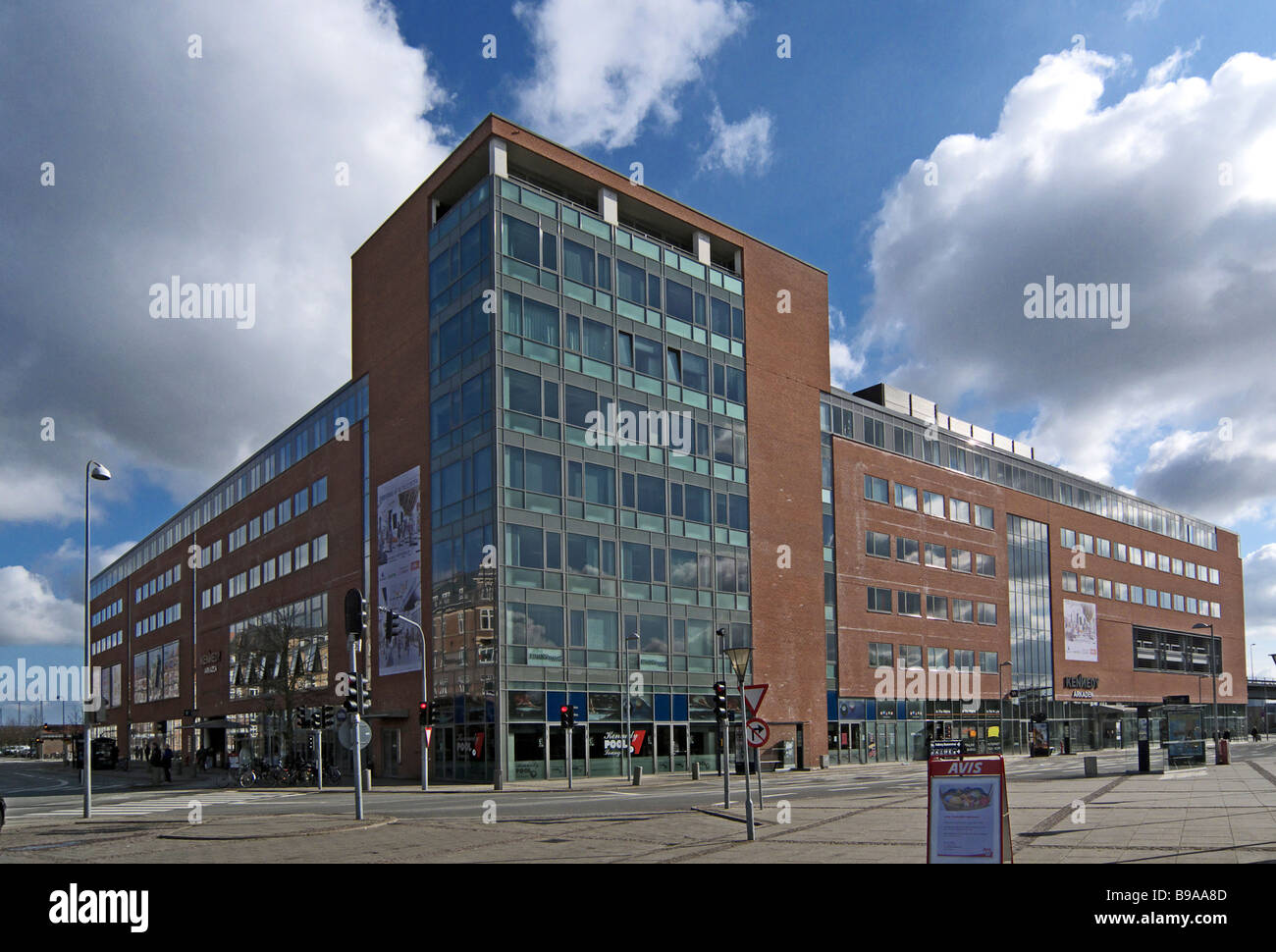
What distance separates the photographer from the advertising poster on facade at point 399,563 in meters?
47.6

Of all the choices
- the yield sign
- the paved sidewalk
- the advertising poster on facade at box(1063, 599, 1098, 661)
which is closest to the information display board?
the paved sidewalk

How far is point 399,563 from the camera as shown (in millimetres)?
49531

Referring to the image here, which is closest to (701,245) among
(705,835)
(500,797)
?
(500,797)

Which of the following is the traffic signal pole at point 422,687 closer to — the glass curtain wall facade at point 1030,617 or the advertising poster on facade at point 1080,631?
the glass curtain wall facade at point 1030,617

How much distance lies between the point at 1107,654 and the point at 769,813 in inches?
2833

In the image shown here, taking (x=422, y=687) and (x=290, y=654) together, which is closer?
(x=422, y=687)

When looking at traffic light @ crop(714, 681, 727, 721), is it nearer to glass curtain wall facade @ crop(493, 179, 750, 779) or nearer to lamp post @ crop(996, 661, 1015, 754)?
glass curtain wall facade @ crop(493, 179, 750, 779)

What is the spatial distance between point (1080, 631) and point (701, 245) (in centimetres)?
4900

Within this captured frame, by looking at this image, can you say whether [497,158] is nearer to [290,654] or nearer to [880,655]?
[290,654]

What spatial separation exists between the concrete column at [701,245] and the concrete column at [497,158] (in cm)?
1232

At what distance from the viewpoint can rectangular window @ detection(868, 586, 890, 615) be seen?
6166 cm

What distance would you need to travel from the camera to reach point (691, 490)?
50.4 metres

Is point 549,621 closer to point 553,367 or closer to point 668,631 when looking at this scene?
point 668,631
